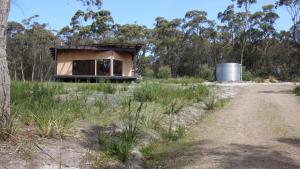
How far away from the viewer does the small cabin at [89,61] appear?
32.1 m

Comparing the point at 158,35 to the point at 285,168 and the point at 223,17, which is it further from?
the point at 285,168

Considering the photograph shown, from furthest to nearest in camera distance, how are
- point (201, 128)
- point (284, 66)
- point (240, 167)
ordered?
1. point (284, 66)
2. point (201, 128)
3. point (240, 167)

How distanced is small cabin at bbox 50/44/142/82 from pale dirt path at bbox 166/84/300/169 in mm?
21457

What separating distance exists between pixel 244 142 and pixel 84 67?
27.5 m

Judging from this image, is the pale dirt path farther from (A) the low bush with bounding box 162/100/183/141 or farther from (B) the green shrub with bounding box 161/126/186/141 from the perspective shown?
(A) the low bush with bounding box 162/100/183/141

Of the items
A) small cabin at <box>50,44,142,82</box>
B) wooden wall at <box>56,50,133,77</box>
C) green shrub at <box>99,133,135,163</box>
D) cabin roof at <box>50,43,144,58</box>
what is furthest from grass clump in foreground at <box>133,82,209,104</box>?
wooden wall at <box>56,50,133,77</box>

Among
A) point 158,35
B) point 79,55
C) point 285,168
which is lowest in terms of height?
point 285,168

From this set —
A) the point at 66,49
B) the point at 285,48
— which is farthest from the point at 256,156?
the point at 285,48

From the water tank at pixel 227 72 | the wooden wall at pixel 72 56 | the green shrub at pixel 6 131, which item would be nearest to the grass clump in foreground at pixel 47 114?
the green shrub at pixel 6 131

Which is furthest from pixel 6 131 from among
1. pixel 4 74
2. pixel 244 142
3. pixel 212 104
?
pixel 212 104

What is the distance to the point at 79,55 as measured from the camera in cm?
3281

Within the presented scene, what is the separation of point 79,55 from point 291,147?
26.9 meters

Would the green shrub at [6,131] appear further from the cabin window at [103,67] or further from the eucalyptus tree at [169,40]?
the eucalyptus tree at [169,40]

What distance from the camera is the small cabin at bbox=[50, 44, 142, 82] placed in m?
32.1
